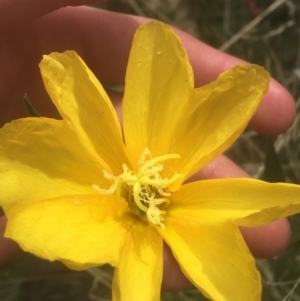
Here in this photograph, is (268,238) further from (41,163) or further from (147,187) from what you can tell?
(41,163)

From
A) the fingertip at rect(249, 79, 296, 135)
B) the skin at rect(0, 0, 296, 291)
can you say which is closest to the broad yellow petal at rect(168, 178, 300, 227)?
the skin at rect(0, 0, 296, 291)

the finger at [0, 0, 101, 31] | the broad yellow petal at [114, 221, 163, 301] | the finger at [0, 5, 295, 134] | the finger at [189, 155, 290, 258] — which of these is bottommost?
the finger at [189, 155, 290, 258]

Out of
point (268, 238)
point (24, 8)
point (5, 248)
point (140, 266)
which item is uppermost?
point (24, 8)

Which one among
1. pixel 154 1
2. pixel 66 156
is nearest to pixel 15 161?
pixel 66 156

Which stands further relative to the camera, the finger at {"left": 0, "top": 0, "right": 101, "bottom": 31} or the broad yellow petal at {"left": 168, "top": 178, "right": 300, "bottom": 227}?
the finger at {"left": 0, "top": 0, "right": 101, "bottom": 31}

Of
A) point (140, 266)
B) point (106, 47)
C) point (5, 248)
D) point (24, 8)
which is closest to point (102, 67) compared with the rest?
point (106, 47)

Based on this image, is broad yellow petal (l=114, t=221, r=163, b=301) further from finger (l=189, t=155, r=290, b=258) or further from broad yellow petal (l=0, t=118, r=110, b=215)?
finger (l=189, t=155, r=290, b=258)

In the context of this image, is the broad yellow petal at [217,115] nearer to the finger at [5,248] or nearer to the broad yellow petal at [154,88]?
the broad yellow petal at [154,88]
